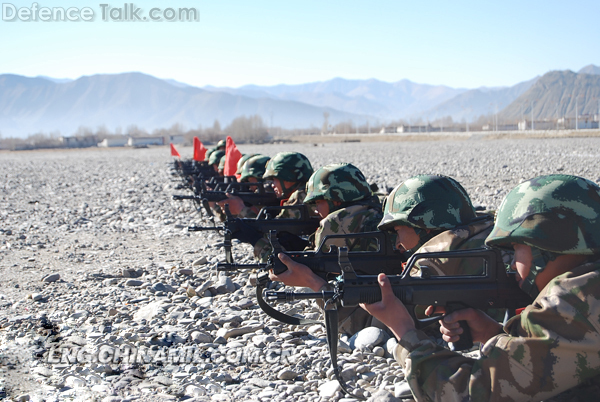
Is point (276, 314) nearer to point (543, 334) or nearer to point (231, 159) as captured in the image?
point (543, 334)

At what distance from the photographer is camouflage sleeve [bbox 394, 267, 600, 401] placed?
7.63 feet

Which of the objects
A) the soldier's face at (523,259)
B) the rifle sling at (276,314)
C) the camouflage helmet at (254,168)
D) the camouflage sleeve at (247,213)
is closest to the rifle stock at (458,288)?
the soldier's face at (523,259)

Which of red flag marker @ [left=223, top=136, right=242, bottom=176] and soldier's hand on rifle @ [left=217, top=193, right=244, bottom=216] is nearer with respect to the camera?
soldier's hand on rifle @ [left=217, top=193, right=244, bottom=216]

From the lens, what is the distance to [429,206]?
400 centimetres

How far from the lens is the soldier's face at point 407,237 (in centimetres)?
408

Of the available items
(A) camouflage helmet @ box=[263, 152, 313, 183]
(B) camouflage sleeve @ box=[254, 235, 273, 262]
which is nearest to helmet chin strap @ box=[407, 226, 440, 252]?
(B) camouflage sleeve @ box=[254, 235, 273, 262]

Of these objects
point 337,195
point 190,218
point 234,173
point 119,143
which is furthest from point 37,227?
point 119,143

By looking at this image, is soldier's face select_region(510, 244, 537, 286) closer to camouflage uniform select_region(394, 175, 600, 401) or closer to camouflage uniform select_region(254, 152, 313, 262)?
camouflage uniform select_region(394, 175, 600, 401)

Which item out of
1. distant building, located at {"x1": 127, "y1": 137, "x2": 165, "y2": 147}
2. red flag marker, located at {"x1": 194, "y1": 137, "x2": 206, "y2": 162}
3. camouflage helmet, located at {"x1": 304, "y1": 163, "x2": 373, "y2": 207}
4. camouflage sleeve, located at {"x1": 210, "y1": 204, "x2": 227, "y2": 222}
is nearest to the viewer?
camouflage helmet, located at {"x1": 304, "y1": 163, "x2": 373, "y2": 207}

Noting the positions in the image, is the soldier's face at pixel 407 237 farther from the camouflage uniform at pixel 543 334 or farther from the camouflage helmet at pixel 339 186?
the camouflage helmet at pixel 339 186

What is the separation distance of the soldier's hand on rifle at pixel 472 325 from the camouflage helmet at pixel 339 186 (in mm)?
2722

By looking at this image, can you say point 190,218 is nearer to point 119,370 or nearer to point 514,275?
point 119,370

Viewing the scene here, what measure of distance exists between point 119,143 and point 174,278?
99.8 m

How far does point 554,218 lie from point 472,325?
28.0 inches
